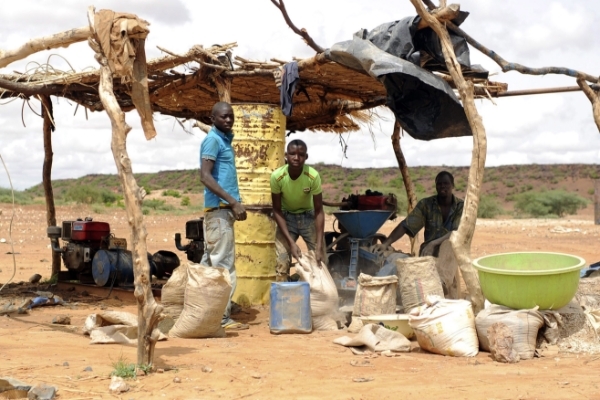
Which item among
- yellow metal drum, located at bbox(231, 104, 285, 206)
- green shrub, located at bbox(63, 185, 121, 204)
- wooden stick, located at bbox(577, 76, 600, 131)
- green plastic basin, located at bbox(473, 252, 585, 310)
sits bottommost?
green plastic basin, located at bbox(473, 252, 585, 310)

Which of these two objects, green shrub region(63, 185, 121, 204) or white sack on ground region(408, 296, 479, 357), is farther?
green shrub region(63, 185, 121, 204)

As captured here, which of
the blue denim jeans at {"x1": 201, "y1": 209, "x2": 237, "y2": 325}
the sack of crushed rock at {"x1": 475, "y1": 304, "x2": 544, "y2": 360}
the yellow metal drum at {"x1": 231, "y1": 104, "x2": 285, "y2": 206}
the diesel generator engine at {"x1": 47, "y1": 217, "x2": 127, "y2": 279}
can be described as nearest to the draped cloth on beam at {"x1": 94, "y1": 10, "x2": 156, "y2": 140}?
the blue denim jeans at {"x1": 201, "y1": 209, "x2": 237, "y2": 325}

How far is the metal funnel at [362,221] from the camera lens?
25.1 feet

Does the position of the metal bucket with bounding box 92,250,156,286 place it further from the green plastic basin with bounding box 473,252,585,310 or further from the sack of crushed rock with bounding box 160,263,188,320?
the green plastic basin with bounding box 473,252,585,310

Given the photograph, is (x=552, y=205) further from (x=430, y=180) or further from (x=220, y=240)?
(x=220, y=240)

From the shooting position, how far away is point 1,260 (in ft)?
48.0

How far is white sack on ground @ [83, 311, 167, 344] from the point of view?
6.23m

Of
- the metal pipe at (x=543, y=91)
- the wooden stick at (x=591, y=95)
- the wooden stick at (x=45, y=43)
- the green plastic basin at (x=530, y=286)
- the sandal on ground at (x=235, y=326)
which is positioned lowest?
the sandal on ground at (x=235, y=326)

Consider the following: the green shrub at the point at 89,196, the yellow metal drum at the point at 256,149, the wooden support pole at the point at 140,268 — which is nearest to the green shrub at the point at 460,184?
the green shrub at the point at 89,196

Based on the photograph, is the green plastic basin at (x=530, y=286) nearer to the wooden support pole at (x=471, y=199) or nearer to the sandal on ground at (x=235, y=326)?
the wooden support pole at (x=471, y=199)

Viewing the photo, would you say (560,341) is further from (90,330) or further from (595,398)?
(90,330)

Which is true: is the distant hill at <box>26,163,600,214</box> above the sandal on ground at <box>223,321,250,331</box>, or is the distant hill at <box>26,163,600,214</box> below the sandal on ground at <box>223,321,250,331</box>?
above

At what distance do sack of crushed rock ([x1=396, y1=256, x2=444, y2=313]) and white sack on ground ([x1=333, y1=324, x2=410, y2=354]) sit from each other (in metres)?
0.90

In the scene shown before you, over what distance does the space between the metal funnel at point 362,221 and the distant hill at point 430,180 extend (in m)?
40.6
